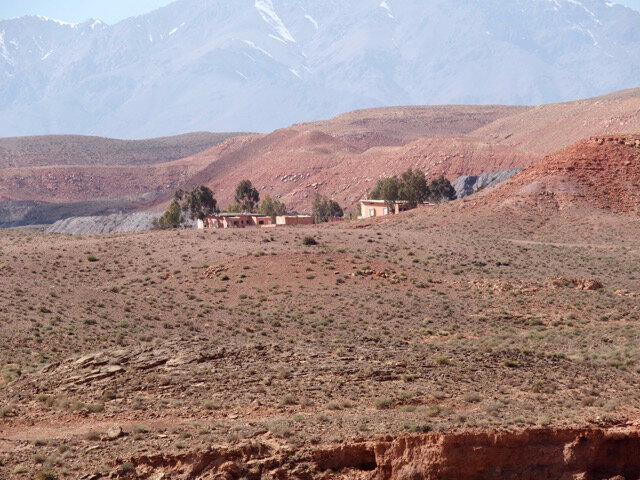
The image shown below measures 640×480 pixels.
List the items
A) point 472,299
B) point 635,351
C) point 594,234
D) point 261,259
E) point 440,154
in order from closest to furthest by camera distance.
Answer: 1. point 635,351
2. point 472,299
3. point 261,259
4. point 594,234
5. point 440,154

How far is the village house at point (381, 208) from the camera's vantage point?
8274cm

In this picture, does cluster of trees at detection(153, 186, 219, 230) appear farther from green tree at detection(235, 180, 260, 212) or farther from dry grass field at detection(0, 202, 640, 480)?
dry grass field at detection(0, 202, 640, 480)

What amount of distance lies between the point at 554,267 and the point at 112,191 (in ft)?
405

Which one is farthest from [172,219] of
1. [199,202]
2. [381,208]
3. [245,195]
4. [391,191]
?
[381,208]

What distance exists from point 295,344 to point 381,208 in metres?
57.6

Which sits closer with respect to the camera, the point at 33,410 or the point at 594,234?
the point at 33,410

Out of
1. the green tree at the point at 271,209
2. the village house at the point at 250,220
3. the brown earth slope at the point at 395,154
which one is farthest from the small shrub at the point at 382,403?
the brown earth slope at the point at 395,154

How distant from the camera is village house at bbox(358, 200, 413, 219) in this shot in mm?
82744

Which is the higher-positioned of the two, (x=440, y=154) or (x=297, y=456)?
(x=440, y=154)

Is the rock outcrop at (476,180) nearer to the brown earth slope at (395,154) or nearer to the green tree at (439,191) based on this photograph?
the brown earth slope at (395,154)

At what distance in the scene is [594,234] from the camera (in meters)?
60.5

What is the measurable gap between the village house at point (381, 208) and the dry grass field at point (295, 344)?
73.7ft

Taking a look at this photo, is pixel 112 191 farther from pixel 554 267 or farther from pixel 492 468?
pixel 492 468

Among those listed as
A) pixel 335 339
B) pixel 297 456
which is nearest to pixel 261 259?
pixel 335 339
